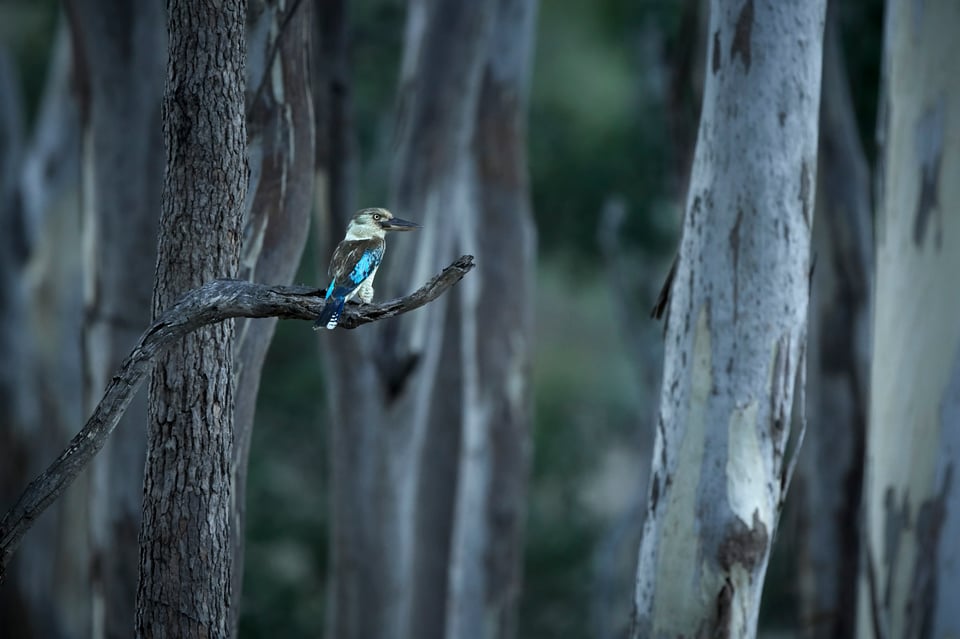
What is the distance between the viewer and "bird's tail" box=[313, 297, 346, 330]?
2943mm

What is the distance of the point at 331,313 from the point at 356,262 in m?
0.19

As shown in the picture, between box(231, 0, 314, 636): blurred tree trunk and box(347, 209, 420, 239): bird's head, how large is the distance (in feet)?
2.49

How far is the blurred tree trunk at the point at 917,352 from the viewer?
4.88 metres

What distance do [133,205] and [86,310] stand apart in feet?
2.08

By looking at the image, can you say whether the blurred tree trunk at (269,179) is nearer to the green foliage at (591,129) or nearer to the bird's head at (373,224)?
the bird's head at (373,224)

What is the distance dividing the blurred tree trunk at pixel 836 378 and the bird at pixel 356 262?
4.57 meters

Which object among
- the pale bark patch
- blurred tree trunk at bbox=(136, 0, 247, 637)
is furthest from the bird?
the pale bark patch

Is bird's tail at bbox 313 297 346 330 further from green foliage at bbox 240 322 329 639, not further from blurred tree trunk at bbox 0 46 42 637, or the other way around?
green foliage at bbox 240 322 329 639

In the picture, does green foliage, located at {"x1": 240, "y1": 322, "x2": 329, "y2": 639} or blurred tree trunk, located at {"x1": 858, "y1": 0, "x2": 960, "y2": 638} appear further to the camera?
green foliage, located at {"x1": 240, "y1": 322, "x2": 329, "y2": 639}

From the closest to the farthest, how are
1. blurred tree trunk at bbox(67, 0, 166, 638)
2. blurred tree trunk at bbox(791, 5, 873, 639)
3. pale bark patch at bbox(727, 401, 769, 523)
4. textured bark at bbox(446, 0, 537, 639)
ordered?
pale bark patch at bbox(727, 401, 769, 523), blurred tree trunk at bbox(67, 0, 166, 638), blurred tree trunk at bbox(791, 5, 873, 639), textured bark at bbox(446, 0, 537, 639)

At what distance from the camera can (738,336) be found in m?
4.00

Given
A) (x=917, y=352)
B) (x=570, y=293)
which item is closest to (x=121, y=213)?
(x=917, y=352)

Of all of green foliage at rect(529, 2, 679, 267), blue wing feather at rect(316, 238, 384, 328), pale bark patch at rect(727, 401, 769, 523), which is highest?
green foliage at rect(529, 2, 679, 267)

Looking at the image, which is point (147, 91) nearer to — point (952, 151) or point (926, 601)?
point (952, 151)
